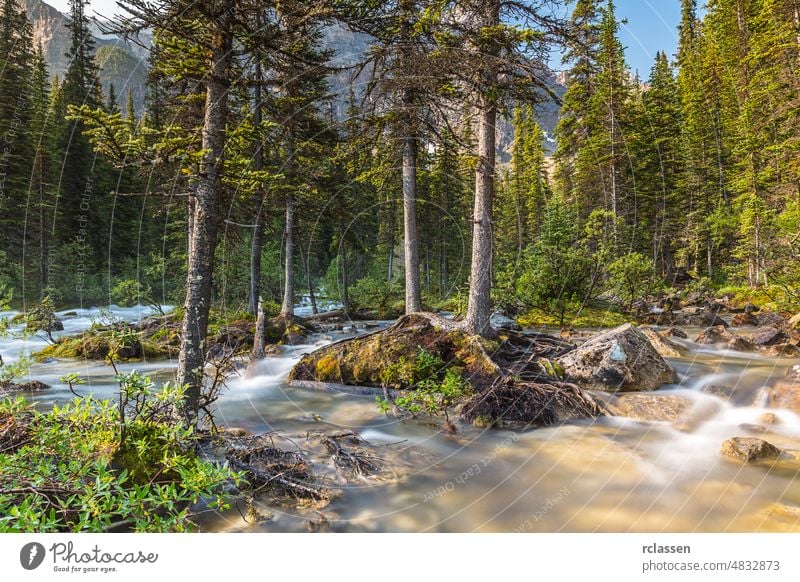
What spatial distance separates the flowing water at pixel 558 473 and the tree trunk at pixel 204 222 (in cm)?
202

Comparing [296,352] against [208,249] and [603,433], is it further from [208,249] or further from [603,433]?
[603,433]

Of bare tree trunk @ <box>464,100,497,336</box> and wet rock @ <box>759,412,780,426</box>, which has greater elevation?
bare tree trunk @ <box>464,100,497,336</box>

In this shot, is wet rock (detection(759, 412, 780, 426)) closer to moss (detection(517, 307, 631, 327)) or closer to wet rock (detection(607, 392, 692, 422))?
wet rock (detection(607, 392, 692, 422))

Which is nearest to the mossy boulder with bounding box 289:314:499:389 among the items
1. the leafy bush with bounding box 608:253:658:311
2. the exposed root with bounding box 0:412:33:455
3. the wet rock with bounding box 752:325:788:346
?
the exposed root with bounding box 0:412:33:455

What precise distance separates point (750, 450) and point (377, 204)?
19.5 metres

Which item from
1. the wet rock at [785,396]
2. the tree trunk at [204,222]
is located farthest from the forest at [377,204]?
the wet rock at [785,396]

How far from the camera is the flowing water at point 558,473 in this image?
4371 mm

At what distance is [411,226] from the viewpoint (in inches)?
520

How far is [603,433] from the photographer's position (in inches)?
265

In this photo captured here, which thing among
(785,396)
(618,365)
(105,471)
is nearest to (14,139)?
(105,471)

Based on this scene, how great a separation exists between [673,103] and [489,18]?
3341 cm

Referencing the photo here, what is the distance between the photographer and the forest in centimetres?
520

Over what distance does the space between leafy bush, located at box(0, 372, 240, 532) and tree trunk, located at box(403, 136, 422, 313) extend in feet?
29.4

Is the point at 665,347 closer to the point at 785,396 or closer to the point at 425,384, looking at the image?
the point at 785,396
